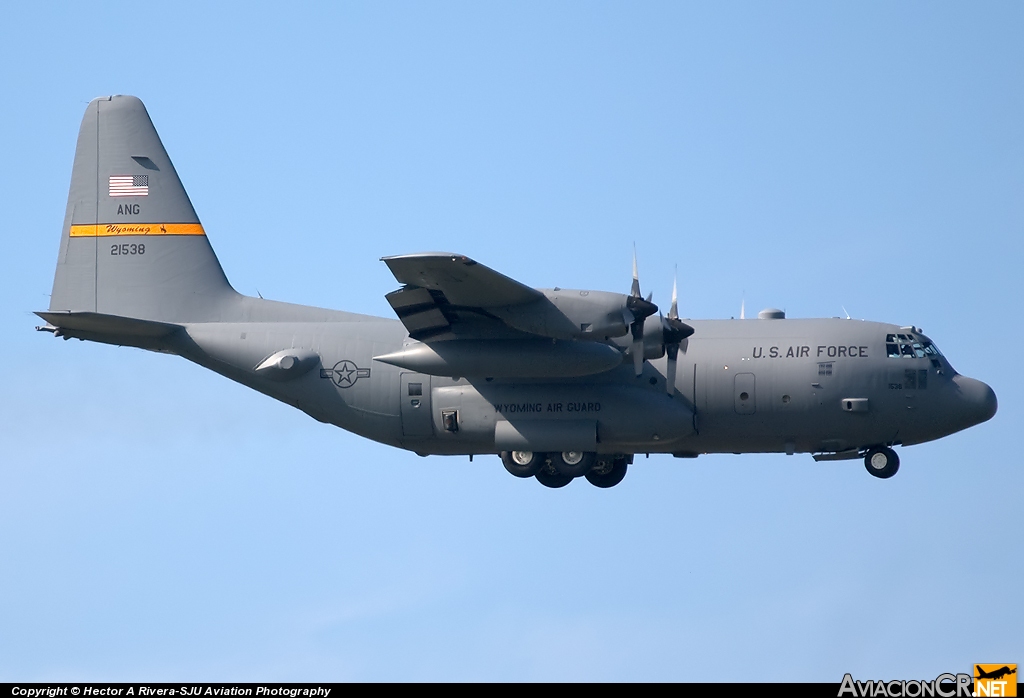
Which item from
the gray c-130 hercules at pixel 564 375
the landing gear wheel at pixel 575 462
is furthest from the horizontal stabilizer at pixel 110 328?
the landing gear wheel at pixel 575 462

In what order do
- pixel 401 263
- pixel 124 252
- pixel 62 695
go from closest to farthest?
pixel 62 695
pixel 401 263
pixel 124 252

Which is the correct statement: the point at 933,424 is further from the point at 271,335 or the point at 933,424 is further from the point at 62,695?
the point at 62,695

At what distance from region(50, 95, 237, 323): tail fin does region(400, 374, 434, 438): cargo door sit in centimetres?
427

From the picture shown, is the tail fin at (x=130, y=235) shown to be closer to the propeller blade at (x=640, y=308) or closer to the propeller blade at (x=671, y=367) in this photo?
the propeller blade at (x=640, y=308)

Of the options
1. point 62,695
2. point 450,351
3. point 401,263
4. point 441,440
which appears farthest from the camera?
point 441,440

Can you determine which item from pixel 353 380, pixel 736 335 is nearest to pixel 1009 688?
pixel 736 335

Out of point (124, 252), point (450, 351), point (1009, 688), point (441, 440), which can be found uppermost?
point (124, 252)

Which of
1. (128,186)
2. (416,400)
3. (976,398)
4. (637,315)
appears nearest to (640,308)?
(637,315)

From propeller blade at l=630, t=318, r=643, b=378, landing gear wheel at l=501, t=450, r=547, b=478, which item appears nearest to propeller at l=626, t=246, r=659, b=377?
propeller blade at l=630, t=318, r=643, b=378

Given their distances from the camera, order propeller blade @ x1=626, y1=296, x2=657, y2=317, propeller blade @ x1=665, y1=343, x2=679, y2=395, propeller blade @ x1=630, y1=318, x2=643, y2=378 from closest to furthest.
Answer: propeller blade @ x1=626, y1=296, x2=657, y2=317 → propeller blade @ x1=630, y1=318, x2=643, y2=378 → propeller blade @ x1=665, y1=343, x2=679, y2=395

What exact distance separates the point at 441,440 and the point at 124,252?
24.3 feet

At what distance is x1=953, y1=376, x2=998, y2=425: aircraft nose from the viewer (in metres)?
25.5

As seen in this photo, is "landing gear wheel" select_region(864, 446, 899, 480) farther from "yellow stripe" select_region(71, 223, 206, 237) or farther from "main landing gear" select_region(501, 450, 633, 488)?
"yellow stripe" select_region(71, 223, 206, 237)

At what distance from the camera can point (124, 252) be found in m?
27.7
